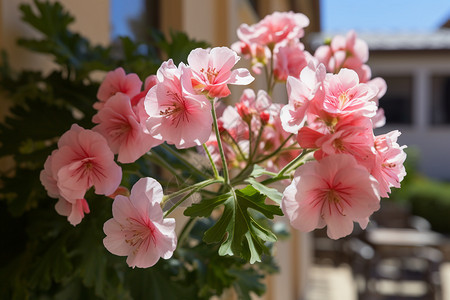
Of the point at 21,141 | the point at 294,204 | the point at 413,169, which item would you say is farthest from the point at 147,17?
the point at 413,169

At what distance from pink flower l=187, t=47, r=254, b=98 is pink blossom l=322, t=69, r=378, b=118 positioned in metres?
0.10

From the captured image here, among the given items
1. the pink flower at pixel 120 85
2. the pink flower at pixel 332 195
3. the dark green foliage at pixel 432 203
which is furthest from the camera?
the dark green foliage at pixel 432 203

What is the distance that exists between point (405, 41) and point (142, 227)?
1594cm

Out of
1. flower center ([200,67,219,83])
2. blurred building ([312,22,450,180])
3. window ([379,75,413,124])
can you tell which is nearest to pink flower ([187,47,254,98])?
flower center ([200,67,219,83])

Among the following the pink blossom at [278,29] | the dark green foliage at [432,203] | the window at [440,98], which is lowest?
the dark green foliage at [432,203]

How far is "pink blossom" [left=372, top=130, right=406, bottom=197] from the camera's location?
0.70 metres

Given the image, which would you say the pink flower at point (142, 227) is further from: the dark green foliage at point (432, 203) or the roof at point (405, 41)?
the roof at point (405, 41)

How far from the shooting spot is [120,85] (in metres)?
0.87

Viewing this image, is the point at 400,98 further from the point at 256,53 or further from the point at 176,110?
the point at 176,110

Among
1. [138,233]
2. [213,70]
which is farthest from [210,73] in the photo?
[138,233]

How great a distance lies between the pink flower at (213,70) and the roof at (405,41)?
1247cm

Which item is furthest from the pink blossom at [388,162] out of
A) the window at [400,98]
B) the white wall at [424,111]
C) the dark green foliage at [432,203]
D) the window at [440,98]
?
the window at [440,98]

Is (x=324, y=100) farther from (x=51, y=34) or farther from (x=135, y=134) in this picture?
(x=51, y=34)

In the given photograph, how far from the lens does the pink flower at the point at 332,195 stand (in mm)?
643
